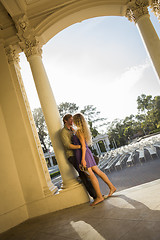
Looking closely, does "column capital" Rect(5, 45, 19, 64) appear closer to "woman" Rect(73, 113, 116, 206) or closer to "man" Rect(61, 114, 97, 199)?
"man" Rect(61, 114, 97, 199)

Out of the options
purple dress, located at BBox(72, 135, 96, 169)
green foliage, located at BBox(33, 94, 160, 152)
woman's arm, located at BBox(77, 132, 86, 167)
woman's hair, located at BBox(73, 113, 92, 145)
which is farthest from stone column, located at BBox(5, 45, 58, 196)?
green foliage, located at BBox(33, 94, 160, 152)

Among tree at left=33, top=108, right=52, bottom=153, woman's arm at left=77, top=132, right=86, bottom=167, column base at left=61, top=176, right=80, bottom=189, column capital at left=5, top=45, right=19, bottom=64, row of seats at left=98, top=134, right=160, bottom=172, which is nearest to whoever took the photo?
woman's arm at left=77, top=132, right=86, bottom=167

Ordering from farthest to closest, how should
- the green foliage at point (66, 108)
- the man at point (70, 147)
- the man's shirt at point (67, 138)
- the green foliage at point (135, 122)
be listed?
the green foliage at point (135, 122) → the green foliage at point (66, 108) → the man's shirt at point (67, 138) → the man at point (70, 147)

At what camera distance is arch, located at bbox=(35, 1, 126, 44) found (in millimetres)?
6125

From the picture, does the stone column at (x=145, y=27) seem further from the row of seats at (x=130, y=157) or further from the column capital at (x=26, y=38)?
the row of seats at (x=130, y=157)

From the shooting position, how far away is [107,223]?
3.05 m

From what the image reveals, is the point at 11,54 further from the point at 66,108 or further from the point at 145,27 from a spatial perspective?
the point at 66,108

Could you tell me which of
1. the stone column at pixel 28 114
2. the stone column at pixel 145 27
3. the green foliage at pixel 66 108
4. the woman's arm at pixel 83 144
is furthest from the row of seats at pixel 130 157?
the green foliage at pixel 66 108

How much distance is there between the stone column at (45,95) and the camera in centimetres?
525

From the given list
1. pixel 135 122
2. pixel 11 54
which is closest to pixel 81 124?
pixel 11 54

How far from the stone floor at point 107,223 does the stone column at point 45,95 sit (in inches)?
42.6

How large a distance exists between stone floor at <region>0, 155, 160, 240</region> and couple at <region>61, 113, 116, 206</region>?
1.36ft

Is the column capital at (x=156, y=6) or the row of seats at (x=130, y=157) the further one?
the row of seats at (x=130, y=157)

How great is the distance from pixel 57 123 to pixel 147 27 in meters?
4.39
